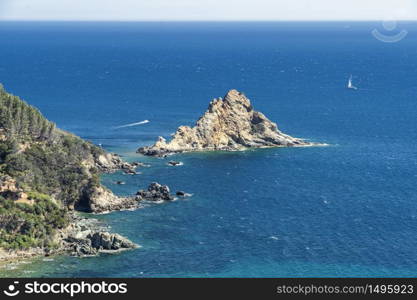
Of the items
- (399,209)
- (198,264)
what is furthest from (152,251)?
(399,209)

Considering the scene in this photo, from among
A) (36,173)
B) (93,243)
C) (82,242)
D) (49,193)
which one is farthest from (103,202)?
(93,243)

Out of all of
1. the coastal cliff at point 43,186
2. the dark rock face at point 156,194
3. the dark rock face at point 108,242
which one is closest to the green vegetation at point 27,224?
the coastal cliff at point 43,186

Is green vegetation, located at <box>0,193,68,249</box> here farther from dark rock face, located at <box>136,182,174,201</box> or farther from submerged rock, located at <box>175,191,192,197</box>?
submerged rock, located at <box>175,191,192,197</box>

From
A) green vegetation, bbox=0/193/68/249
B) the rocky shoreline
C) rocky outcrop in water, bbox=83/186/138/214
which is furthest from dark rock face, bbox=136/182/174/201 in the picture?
green vegetation, bbox=0/193/68/249

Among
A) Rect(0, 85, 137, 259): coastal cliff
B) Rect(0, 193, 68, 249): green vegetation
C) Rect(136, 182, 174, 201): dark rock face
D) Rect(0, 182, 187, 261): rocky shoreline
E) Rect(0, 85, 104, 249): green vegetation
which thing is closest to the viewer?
Rect(0, 182, 187, 261): rocky shoreline

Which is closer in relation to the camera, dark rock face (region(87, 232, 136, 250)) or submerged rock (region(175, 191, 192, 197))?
dark rock face (region(87, 232, 136, 250))

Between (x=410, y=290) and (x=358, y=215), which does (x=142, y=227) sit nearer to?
(x=358, y=215)
